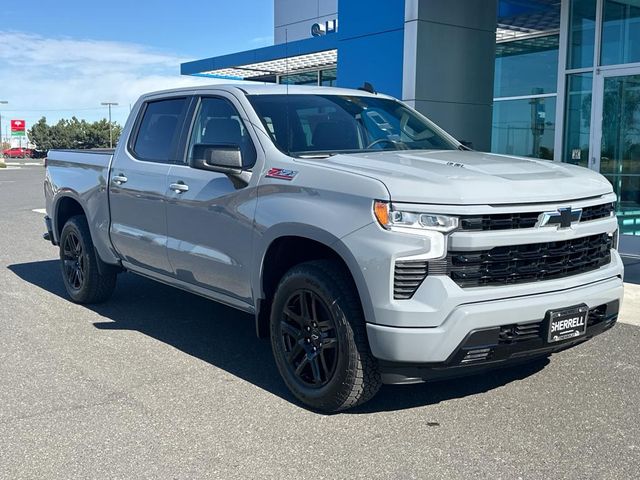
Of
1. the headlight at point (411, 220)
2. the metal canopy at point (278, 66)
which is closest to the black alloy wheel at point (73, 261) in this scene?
the headlight at point (411, 220)

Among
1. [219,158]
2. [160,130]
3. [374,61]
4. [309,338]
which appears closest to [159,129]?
[160,130]

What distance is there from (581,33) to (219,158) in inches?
336

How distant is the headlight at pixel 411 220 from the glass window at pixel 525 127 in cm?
1007

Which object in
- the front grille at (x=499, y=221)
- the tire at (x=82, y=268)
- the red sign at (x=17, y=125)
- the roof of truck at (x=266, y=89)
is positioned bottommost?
the tire at (x=82, y=268)

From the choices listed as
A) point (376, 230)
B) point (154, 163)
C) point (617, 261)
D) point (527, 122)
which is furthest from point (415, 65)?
point (376, 230)

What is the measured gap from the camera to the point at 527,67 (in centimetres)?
1536

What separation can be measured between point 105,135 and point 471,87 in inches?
3793

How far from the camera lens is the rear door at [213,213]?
480 cm

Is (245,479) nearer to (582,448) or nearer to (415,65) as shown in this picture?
(582,448)

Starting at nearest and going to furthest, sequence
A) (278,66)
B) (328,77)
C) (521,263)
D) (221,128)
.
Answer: (521,263)
(221,128)
(278,66)
(328,77)

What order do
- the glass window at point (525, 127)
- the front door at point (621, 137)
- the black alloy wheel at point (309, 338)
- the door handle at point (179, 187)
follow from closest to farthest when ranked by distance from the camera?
the black alloy wheel at point (309, 338) → the door handle at point (179, 187) → the front door at point (621, 137) → the glass window at point (525, 127)

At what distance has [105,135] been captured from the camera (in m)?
102

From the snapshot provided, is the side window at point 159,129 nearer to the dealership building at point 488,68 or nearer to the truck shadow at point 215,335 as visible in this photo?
the truck shadow at point 215,335

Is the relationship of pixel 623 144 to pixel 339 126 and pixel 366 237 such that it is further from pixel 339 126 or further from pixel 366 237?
pixel 366 237
